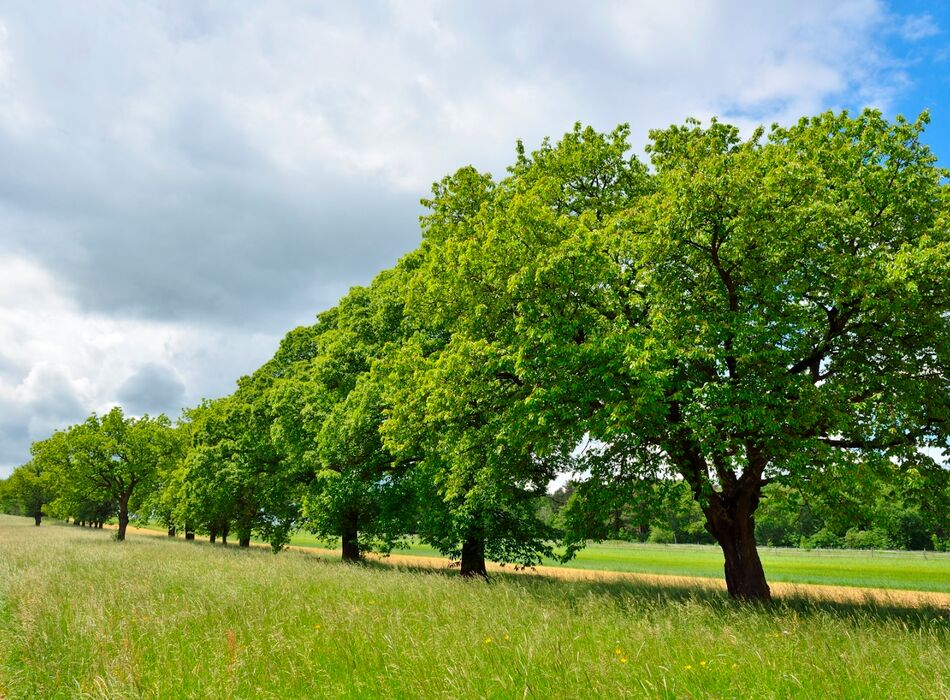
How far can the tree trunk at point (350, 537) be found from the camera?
93.7ft

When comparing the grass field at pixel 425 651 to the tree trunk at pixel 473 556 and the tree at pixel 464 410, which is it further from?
the tree trunk at pixel 473 556

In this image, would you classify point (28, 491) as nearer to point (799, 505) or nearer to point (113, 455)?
point (113, 455)

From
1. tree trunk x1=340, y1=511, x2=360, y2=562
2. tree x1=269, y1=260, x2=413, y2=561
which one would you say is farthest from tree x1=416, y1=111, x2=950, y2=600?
tree trunk x1=340, y1=511, x2=360, y2=562

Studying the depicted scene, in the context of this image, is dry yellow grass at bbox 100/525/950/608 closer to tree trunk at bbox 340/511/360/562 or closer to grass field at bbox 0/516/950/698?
tree trunk at bbox 340/511/360/562

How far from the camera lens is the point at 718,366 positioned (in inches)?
571

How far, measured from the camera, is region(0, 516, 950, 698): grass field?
20.7 ft

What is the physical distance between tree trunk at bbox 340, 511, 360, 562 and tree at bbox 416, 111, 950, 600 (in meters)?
17.1

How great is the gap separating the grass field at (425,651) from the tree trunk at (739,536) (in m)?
4.62

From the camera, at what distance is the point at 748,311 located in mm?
13703

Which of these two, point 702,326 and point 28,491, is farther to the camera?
point 28,491

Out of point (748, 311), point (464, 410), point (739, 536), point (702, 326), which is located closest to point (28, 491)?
point (464, 410)

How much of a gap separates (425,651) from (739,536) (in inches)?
472

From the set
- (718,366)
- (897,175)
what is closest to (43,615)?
(718,366)

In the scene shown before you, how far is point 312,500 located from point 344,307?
10.6m
